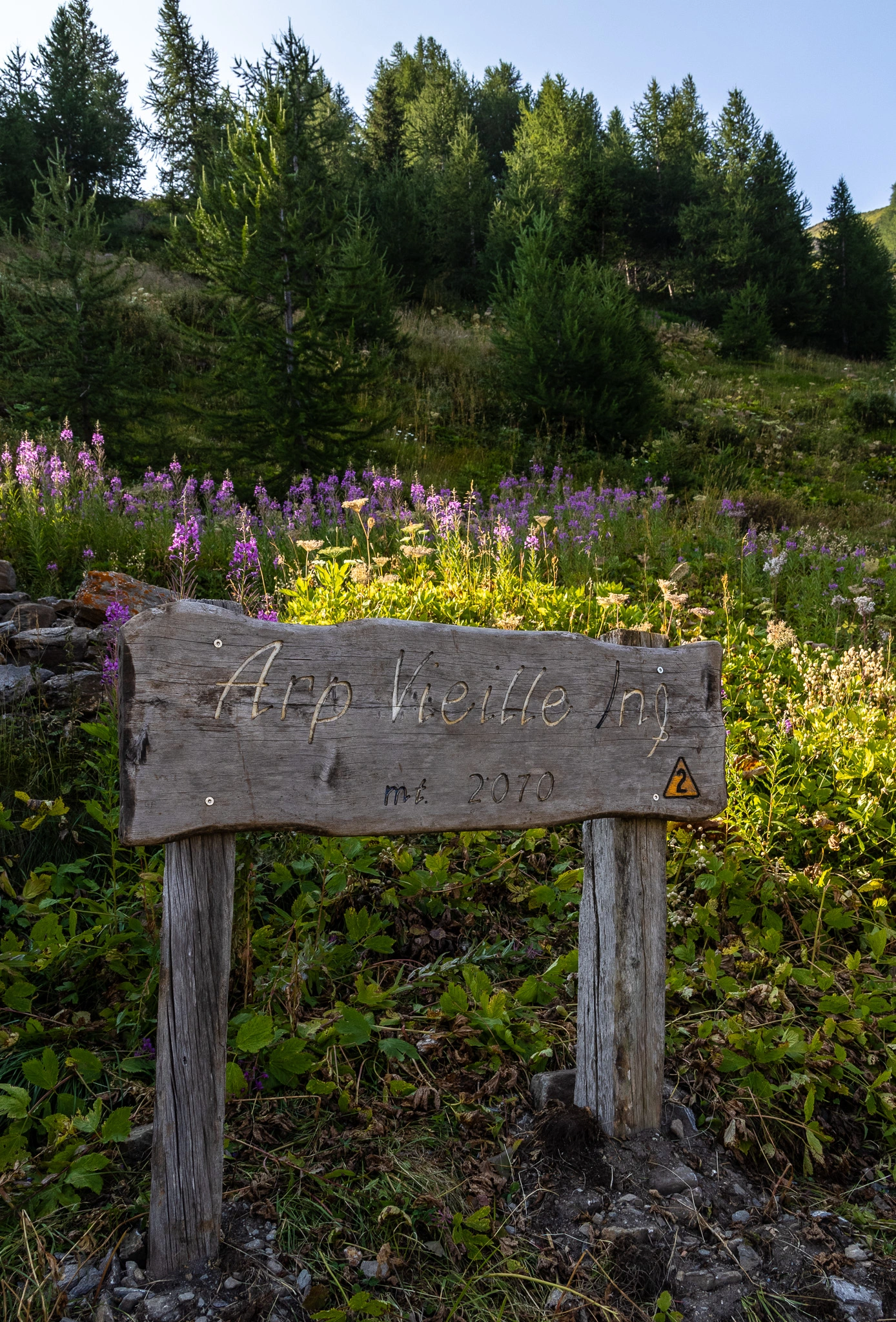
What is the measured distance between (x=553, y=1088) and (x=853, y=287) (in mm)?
→ 36989

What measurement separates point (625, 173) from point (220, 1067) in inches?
1562

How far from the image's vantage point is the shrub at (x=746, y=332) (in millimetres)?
25016

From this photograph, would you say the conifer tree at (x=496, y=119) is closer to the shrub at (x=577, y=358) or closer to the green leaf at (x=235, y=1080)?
the shrub at (x=577, y=358)

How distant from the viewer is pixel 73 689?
3518 millimetres

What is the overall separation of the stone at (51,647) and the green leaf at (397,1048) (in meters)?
2.62

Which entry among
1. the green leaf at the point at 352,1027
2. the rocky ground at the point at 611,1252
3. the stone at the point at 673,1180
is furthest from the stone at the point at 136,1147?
the stone at the point at 673,1180

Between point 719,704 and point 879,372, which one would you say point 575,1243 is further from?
point 879,372

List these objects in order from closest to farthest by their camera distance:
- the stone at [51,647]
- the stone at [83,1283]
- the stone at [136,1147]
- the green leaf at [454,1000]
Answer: the stone at [83,1283] → the stone at [136,1147] → the green leaf at [454,1000] → the stone at [51,647]

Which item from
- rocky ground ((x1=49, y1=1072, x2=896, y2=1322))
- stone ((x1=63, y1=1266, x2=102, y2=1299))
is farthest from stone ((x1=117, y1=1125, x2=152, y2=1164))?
stone ((x1=63, y1=1266, x2=102, y2=1299))

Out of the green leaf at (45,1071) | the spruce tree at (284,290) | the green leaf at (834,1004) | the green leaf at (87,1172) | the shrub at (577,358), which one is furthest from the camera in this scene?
the shrub at (577,358)

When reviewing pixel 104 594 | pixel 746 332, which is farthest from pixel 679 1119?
pixel 746 332

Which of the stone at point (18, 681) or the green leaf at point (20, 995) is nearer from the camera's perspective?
the green leaf at point (20, 995)

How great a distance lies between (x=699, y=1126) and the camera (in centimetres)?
221

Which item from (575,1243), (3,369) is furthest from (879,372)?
(575,1243)
